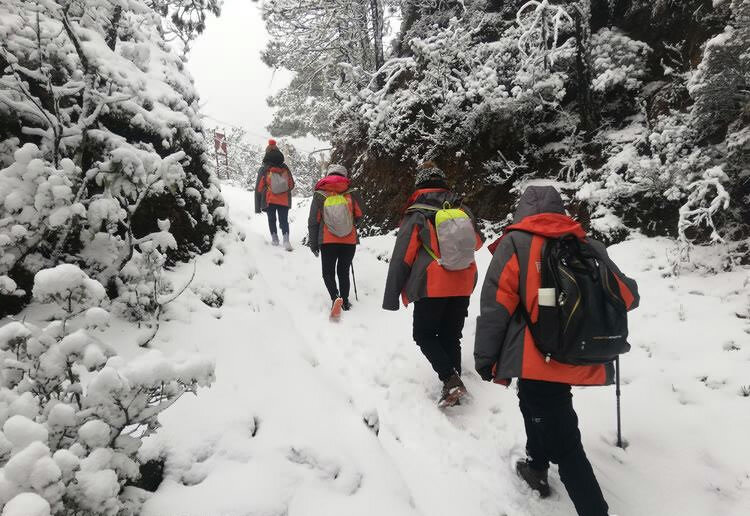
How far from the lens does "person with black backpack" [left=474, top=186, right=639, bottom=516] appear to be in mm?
2404

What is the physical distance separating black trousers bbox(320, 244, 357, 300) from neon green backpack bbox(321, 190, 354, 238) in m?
0.24

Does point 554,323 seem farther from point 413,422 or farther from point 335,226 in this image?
point 335,226

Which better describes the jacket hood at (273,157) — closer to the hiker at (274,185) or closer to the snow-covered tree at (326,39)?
the hiker at (274,185)

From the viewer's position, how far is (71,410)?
136 centimetres

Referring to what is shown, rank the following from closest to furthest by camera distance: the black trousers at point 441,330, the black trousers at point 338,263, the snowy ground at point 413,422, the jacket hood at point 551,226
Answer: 1. the snowy ground at point 413,422
2. the jacket hood at point 551,226
3. the black trousers at point 441,330
4. the black trousers at point 338,263

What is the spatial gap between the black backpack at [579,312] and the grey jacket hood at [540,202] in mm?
333

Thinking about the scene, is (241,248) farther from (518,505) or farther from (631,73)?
(631,73)

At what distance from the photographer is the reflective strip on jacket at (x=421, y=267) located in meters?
3.80

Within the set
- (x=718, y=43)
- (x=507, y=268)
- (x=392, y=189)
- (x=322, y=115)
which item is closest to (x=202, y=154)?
(x=392, y=189)

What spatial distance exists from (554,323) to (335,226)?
12.5 feet

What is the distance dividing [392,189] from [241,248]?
156 inches

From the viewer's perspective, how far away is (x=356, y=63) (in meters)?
13.4

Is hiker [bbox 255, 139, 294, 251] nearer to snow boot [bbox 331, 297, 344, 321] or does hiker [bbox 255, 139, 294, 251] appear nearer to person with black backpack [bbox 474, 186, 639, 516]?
snow boot [bbox 331, 297, 344, 321]

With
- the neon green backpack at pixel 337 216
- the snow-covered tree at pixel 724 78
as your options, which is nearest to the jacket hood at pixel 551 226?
the snow-covered tree at pixel 724 78
